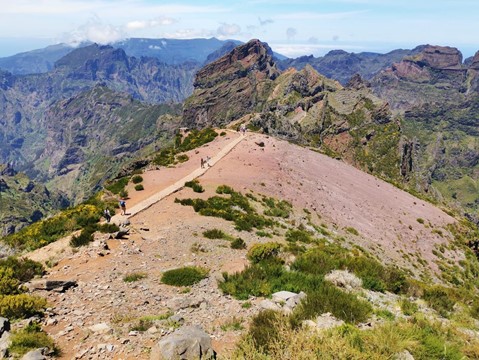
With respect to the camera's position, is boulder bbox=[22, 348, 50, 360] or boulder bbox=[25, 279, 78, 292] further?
boulder bbox=[25, 279, 78, 292]

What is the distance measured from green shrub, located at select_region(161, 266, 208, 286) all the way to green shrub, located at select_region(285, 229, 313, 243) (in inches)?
516

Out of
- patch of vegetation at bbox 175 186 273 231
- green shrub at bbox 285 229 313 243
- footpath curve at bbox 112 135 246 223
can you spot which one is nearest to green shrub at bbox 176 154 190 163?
footpath curve at bbox 112 135 246 223

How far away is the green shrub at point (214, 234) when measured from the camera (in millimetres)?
25477

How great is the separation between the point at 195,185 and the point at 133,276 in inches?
812

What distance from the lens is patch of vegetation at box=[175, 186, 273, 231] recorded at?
100 ft

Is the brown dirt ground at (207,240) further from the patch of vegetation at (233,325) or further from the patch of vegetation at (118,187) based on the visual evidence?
the patch of vegetation at (118,187)

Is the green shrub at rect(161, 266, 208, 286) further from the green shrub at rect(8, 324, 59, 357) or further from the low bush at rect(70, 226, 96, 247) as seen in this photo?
the low bush at rect(70, 226, 96, 247)

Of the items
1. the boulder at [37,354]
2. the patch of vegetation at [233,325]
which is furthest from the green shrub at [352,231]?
the boulder at [37,354]

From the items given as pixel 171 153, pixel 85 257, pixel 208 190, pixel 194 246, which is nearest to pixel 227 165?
pixel 208 190

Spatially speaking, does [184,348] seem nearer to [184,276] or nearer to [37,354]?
[37,354]

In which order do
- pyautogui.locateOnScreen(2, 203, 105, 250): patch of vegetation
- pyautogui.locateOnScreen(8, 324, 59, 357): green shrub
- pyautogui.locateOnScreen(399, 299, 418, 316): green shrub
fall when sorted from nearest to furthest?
pyautogui.locateOnScreen(8, 324, 59, 357): green shrub, pyautogui.locateOnScreen(399, 299, 418, 316): green shrub, pyautogui.locateOnScreen(2, 203, 105, 250): patch of vegetation

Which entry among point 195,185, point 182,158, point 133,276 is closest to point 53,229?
point 133,276

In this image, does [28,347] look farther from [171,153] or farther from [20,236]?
[171,153]

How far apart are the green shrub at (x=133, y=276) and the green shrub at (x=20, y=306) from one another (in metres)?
4.03
